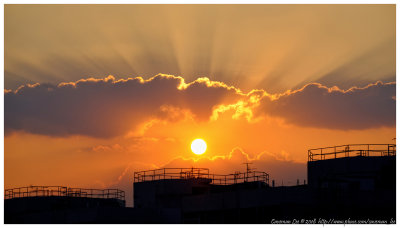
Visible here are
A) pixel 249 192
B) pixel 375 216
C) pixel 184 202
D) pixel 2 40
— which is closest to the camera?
pixel 2 40

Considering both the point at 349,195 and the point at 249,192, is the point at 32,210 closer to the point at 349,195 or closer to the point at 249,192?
the point at 249,192

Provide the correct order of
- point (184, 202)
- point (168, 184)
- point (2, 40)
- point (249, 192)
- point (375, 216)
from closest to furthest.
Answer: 1. point (2, 40)
2. point (375, 216)
3. point (249, 192)
4. point (184, 202)
5. point (168, 184)

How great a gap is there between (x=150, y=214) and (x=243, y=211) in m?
7.38

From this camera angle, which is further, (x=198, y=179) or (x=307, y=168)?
(x=198, y=179)

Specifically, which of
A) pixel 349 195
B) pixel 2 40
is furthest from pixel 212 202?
pixel 2 40

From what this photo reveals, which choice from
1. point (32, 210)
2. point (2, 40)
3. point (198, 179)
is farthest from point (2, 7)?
point (198, 179)

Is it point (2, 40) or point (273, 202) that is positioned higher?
point (2, 40)

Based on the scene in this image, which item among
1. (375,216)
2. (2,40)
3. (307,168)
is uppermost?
(2,40)

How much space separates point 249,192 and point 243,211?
1659 mm

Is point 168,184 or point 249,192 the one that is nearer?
point 249,192

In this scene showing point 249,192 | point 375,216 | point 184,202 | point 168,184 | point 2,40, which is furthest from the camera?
point 168,184

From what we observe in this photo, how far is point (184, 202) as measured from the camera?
218 feet

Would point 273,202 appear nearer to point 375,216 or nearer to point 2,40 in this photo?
point 375,216

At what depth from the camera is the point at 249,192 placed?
59406 mm
